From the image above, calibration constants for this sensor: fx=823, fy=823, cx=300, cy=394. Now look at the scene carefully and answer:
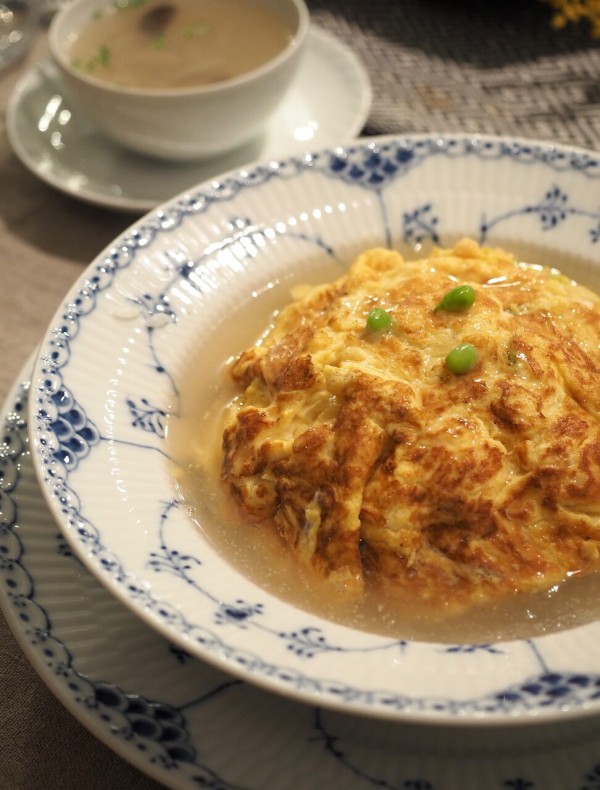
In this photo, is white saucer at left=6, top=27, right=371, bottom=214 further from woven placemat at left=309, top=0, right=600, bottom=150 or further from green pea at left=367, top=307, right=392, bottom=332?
green pea at left=367, top=307, right=392, bottom=332

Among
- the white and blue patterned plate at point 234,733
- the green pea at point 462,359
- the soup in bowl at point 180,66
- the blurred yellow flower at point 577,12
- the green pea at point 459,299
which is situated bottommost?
the white and blue patterned plate at point 234,733

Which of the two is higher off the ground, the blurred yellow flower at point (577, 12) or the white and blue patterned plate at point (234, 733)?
the blurred yellow flower at point (577, 12)

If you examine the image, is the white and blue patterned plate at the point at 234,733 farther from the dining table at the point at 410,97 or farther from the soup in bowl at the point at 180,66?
the soup in bowl at the point at 180,66

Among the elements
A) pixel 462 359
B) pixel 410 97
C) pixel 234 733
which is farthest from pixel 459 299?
pixel 410 97

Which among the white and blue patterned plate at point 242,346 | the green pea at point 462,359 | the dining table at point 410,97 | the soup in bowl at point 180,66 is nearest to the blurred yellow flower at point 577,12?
the dining table at point 410,97

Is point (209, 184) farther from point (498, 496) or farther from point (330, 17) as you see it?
point (330, 17)

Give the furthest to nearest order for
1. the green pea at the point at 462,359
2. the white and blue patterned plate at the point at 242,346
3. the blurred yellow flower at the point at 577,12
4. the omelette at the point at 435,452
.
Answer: the blurred yellow flower at the point at 577,12 < the green pea at the point at 462,359 < the omelette at the point at 435,452 < the white and blue patterned plate at the point at 242,346

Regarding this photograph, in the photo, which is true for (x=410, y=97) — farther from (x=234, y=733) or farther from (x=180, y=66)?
(x=234, y=733)
